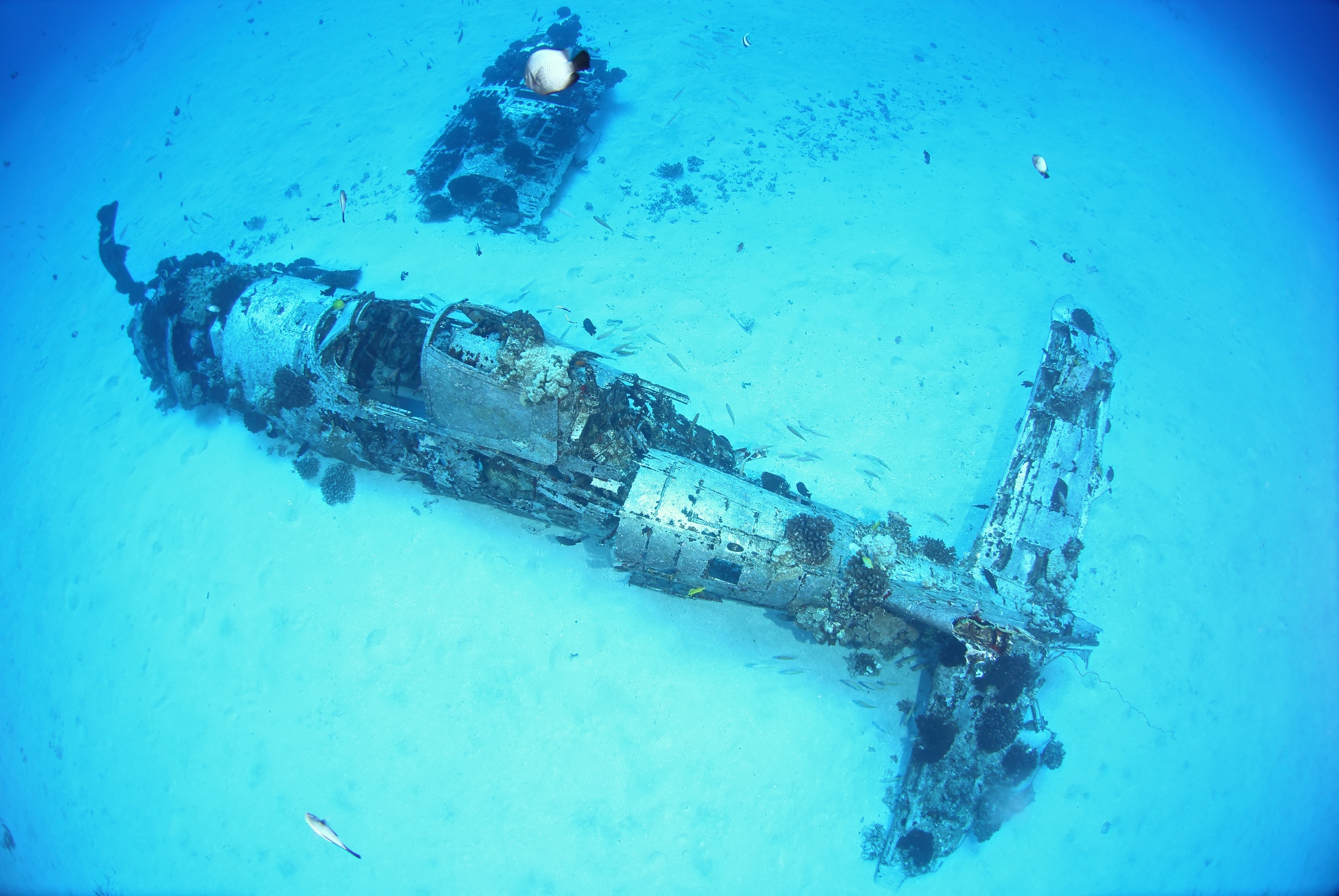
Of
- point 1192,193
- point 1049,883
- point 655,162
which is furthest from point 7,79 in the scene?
point 1192,193

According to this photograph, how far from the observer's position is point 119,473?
8992 mm

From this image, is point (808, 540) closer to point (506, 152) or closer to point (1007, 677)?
point (1007, 677)

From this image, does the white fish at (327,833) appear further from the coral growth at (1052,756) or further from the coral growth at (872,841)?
the coral growth at (1052,756)

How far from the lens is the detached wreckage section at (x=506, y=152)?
981 cm

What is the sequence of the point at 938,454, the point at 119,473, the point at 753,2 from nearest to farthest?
the point at 938,454
the point at 119,473
the point at 753,2

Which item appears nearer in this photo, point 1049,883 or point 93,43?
point 1049,883

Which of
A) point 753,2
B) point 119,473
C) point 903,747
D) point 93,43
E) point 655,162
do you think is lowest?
point 119,473

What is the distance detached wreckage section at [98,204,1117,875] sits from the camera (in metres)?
6.15

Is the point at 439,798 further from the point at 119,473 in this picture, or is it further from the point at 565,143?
the point at 565,143

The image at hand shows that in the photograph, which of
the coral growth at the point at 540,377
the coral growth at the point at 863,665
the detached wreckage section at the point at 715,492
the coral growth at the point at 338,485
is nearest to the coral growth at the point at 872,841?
the detached wreckage section at the point at 715,492

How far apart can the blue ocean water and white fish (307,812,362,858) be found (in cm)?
18

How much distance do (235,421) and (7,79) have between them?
50.1 feet

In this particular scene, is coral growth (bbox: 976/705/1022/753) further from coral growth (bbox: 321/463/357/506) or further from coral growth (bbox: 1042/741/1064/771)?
coral growth (bbox: 321/463/357/506)

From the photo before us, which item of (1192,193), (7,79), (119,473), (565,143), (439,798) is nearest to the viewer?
(439,798)
